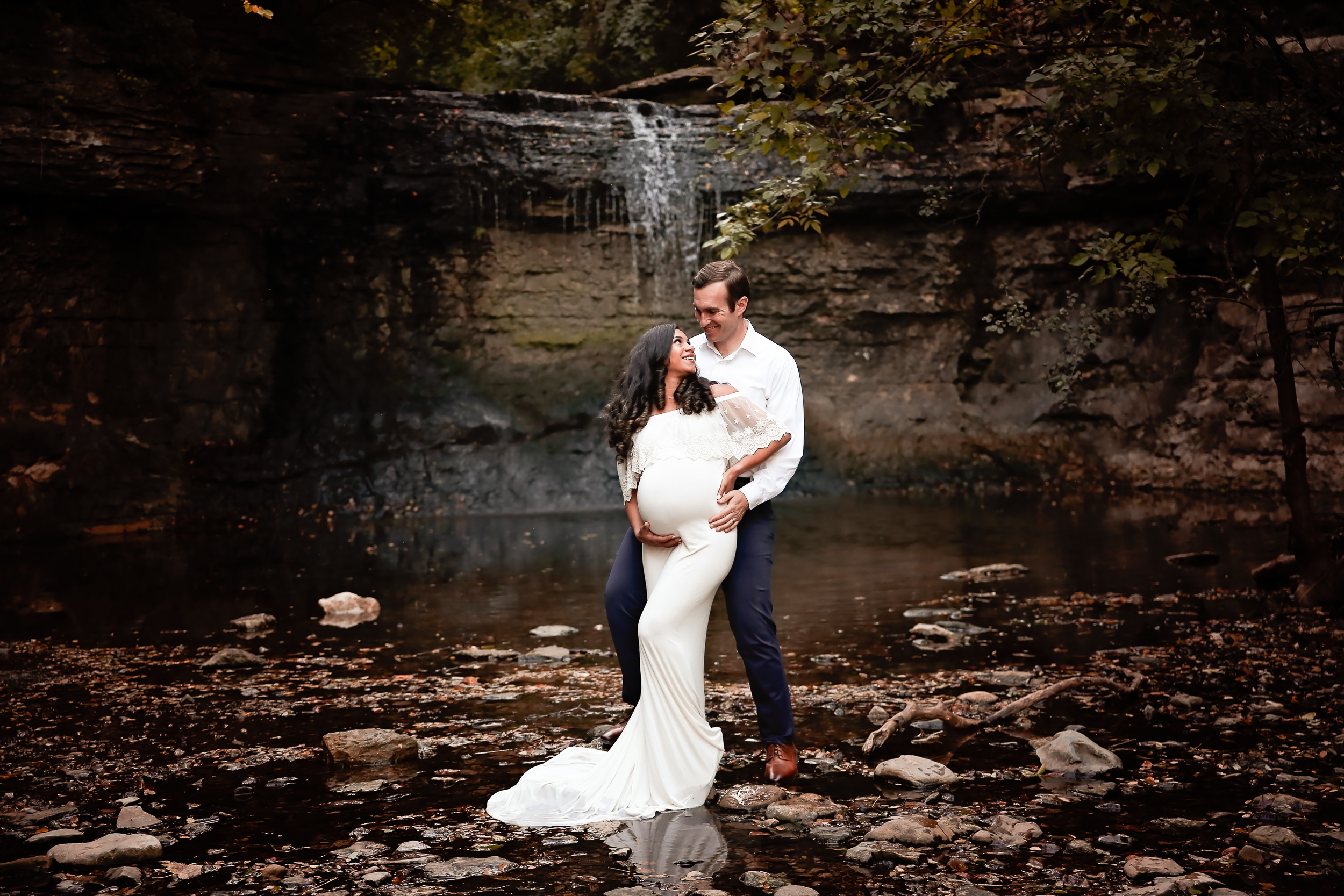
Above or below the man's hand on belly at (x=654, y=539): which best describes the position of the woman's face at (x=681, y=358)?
above

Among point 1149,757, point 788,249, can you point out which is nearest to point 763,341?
point 1149,757

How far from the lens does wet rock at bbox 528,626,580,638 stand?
820 centimetres

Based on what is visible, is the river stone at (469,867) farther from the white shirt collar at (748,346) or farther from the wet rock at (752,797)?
the white shirt collar at (748,346)

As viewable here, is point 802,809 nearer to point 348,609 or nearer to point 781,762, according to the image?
point 781,762

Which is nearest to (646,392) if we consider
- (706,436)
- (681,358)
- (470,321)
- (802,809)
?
(681,358)

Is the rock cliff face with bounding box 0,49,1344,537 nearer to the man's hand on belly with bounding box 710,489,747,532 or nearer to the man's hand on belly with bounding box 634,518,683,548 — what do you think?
the man's hand on belly with bounding box 634,518,683,548

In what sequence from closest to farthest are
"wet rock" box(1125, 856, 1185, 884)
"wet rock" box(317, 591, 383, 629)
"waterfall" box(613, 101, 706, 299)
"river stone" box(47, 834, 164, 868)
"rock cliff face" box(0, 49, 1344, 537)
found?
"wet rock" box(1125, 856, 1185, 884) < "river stone" box(47, 834, 164, 868) < "wet rock" box(317, 591, 383, 629) < "rock cliff face" box(0, 49, 1344, 537) < "waterfall" box(613, 101, 706, 299)

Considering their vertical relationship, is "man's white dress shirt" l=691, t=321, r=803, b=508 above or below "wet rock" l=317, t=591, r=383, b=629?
above

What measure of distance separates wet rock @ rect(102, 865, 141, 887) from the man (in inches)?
84.5

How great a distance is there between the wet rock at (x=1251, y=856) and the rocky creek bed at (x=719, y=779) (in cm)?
1

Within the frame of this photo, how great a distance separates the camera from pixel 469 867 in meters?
3.76

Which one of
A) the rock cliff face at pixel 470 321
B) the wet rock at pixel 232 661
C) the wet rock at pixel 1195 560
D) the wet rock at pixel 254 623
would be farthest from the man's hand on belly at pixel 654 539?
the rock cliff face at pixel 470 321

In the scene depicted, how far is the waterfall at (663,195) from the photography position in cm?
1916

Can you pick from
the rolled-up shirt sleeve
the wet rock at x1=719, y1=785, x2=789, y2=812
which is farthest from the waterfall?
the wet rock at x1=719, y1=785, x2=789, y2=812
